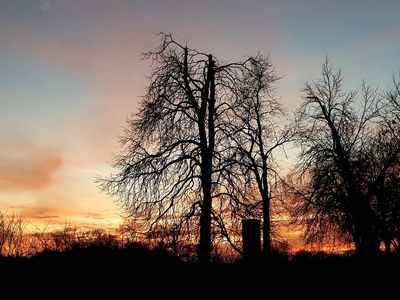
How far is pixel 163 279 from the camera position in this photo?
892 cm

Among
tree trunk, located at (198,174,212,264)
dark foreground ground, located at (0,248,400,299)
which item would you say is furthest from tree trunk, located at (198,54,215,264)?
dark foreground ground, located at (0,248,400,299)

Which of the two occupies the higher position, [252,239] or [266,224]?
[266,224]

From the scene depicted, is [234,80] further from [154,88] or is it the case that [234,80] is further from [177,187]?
[177,187]

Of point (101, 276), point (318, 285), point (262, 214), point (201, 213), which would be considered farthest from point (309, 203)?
point (101, 276)

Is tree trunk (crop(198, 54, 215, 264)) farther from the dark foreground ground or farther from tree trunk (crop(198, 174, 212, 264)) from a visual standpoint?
the dark foreground ground

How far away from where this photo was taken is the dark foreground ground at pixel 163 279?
8109 mm

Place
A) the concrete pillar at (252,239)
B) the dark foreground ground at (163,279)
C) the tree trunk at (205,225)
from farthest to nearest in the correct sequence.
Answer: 1. the tree trunk at (205,225)
2. the concrete pillar at (252,239)
3. the dark foreground ground at (163,279)

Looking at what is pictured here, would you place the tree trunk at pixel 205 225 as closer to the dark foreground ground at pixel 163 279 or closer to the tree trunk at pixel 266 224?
the dark foreground ground at pixel 163 279

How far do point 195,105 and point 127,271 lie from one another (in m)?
9.51

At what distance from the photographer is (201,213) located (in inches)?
634

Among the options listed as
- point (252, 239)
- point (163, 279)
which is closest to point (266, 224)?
point (252, 239)

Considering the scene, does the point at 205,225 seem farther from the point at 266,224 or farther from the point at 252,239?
the point at 252,239

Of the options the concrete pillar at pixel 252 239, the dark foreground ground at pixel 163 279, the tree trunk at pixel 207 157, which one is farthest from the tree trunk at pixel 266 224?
the concrete pillar at pixel 252 239

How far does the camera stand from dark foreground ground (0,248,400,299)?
26.6ft
